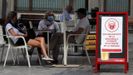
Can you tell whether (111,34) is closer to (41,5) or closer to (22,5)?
(41,5)

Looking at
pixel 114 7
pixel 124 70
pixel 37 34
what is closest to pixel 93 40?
pixel 37 34

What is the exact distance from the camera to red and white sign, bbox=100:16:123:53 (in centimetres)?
943

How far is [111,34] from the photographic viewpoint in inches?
372

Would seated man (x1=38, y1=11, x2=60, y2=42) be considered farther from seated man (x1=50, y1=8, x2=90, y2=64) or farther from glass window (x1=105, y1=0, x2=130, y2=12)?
glass window (x1=105, y1=0, x2=130, y2=12)

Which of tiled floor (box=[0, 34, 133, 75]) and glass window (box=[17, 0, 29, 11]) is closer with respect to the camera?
tiled floor (box=[0, 34, 133, 75])

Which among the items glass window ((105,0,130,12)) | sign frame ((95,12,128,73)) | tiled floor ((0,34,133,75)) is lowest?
tiled floor ((0,34,133,75))

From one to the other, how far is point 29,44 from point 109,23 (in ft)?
6.15

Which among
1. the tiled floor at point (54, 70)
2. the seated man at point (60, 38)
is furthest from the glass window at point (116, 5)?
the seated man at point (60, 38)

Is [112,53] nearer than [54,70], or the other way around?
[112,53]

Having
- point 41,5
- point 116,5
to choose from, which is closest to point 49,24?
point 41,5

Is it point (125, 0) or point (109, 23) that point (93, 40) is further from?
point (125, 0)

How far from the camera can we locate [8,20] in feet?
33.9

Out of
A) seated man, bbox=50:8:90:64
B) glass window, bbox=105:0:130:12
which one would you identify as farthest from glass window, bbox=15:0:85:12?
seated man, bbox=50:8:90:64

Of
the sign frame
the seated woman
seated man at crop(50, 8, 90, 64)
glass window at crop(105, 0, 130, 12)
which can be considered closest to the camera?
the sign frame
